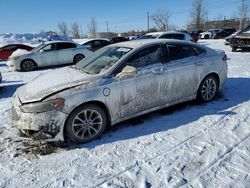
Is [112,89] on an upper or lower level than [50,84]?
lower

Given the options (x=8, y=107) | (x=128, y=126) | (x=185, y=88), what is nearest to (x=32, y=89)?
(x=128, y=126)

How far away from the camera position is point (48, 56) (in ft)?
45.8

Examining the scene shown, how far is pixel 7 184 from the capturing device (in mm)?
3516

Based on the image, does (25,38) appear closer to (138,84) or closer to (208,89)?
(208,89)

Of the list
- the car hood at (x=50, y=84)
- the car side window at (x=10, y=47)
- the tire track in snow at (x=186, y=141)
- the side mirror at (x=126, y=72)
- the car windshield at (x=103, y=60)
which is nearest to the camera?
the tire track in snow at (x=186, y=141)

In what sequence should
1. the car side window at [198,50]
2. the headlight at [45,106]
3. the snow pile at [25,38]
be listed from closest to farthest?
the headlight at [45,106] → the car side window at [198,50] → the snow pile at [25,38]

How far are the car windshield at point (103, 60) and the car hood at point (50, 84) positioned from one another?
21cm

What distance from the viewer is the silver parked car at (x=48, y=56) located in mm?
13234

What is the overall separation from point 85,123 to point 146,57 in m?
1.72

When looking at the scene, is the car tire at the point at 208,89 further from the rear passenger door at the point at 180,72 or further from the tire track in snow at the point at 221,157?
the tire track in snow at the point at 221,157

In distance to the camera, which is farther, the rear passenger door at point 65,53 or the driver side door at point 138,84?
the rear passenger door at point 65,53

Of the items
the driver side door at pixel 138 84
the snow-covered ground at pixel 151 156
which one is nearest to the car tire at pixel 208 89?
the snow-covered ground at pixel 151 156

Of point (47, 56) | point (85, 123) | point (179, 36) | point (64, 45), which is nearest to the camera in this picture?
point (85, 123)

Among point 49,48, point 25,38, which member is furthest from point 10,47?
point 25,38
